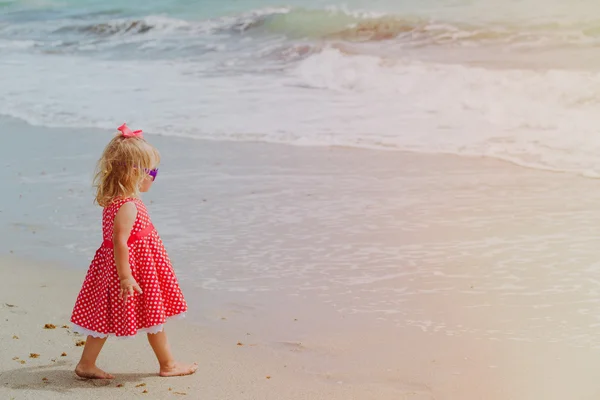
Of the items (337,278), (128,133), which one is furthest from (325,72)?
(128,133)

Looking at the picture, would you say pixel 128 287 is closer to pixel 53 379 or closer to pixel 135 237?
pixel 135 237

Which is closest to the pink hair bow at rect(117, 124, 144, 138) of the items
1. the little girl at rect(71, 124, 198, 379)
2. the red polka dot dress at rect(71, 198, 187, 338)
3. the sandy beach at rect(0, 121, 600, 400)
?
the little girl at rect(71, 124, 198, 379)

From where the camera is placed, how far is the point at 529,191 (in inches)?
197

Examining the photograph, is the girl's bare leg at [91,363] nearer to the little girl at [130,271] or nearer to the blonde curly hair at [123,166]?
the little girl at [130,271]

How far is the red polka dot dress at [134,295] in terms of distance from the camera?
2426mm

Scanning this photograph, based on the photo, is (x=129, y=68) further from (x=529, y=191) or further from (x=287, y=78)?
(x=529, y=191)

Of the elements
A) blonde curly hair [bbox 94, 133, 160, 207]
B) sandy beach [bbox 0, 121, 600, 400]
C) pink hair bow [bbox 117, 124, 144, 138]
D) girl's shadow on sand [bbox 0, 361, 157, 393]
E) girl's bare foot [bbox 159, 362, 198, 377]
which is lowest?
sandy beach [bbox 0, 121, 600, 400]

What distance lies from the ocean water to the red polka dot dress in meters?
3.51

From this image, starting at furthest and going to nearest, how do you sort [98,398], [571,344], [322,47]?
[322,47] → [571,344] → [98,398]

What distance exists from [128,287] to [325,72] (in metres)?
7.17

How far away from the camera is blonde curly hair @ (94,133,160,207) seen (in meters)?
2.43

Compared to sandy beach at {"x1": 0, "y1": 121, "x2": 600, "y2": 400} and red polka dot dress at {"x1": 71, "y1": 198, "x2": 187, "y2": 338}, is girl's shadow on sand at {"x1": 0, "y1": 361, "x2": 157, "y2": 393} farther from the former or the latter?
red polka dot dress at {"x1": 71, "y1": 198, "x2": 187, "y2": 338}

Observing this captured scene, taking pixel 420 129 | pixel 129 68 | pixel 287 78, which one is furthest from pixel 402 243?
Answer: pixel 129 68

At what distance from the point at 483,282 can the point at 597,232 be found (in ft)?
3.03
